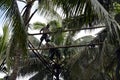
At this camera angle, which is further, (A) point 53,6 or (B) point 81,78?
(B) point 81,78

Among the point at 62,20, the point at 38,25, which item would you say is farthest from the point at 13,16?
the point at 38,25

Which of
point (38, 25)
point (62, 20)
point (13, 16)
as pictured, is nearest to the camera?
point (13, 16)

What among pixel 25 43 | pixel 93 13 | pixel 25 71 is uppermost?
pixel 93 13

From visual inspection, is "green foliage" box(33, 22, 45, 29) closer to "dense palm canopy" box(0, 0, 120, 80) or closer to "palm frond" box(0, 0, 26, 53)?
"dense palm canopy" box(0, 0, 120, 80)

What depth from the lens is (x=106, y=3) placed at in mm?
13852

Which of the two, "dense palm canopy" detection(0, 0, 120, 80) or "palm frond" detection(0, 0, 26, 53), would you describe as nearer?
"palm frond" detection(0, 0, 26, 53)

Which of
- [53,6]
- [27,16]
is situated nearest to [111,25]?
[53,6]

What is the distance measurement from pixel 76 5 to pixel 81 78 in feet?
40.4

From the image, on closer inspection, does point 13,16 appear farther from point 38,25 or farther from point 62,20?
point 38,25

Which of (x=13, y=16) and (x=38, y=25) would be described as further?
(x=38, y=25)

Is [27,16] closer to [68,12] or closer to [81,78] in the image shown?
[68,12]

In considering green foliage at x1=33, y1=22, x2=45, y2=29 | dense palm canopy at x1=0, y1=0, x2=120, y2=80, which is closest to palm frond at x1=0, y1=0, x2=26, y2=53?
dense palm canopy at x1=0, y1=0, x2=120, y2=80

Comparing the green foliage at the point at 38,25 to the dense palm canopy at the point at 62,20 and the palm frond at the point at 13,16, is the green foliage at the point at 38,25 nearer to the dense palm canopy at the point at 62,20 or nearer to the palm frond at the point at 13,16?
the dense palm canopy at the point at 62,20

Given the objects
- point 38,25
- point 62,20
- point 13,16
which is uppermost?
point 13,16
